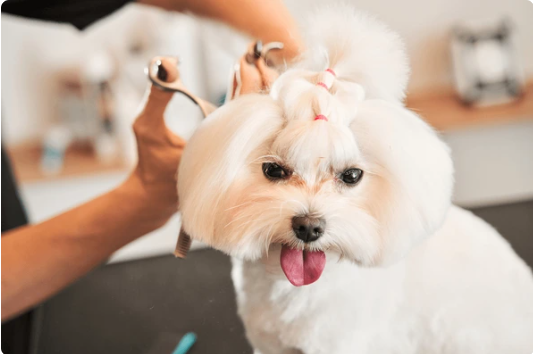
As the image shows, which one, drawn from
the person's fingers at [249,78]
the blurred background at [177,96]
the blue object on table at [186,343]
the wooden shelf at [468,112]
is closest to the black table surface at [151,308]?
the blue object on table at [186,343]

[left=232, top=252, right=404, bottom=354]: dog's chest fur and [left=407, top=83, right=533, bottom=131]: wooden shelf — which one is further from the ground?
[left=232, top=252, right=404, bottom=354]: dog's chest fur

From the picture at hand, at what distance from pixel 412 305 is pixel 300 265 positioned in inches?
8.9

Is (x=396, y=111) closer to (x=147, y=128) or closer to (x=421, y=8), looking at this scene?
(x=147, y=128)

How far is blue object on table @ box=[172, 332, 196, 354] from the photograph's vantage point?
841 millimetres

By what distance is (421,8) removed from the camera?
79.2 inches

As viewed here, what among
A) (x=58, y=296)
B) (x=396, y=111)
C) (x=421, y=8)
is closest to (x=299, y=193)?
(x=396, y=111)

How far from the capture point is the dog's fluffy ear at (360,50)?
62cm

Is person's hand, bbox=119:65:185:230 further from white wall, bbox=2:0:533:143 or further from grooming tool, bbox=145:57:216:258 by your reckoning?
white wall, bbox=2:0:533:143

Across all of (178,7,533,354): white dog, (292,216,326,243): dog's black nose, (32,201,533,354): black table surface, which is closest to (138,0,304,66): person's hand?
(178,7,533,354): white dog

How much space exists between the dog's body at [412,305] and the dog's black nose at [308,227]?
0.15 meters

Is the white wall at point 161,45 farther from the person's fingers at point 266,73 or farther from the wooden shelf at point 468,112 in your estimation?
the person's fingers at point 266,73

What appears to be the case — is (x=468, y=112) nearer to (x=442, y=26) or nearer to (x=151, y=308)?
(x=442, y=26)

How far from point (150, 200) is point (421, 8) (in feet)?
5.21

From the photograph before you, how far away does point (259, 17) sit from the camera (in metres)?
0.87
